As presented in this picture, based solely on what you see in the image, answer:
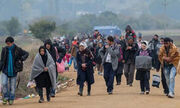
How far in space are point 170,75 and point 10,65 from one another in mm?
4322

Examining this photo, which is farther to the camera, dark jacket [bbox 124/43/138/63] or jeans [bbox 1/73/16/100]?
dark jacket [bbox 124/43/138/63]

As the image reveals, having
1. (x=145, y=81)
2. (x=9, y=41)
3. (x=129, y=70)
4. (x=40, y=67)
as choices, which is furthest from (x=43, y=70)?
(x=129, y=70)

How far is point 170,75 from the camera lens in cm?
1498

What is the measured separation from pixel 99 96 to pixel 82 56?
4.05ft

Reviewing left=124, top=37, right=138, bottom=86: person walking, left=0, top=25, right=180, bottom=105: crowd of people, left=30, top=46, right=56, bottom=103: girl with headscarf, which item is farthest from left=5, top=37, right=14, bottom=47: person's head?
left=124, top=37, right=138, bottom=86: person walking

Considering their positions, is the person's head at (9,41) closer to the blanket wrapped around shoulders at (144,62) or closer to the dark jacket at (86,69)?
Answer: the dark jacket at (86,69)

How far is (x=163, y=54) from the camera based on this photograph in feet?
49.5

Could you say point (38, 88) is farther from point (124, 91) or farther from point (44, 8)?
point (44, 8)

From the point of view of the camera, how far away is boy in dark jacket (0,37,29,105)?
13859 mm

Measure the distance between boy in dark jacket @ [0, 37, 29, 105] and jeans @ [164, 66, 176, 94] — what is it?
394 centimetres

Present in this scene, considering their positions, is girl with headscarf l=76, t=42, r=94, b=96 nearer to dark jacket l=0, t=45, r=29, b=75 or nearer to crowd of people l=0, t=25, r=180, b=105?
crowd of people l=0, t=25, r=180, b=105

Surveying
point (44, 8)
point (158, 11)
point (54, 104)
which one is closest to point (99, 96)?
point (54, 104)

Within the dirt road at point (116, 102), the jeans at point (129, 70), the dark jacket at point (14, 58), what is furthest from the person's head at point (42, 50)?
the jeans at point (129, 70)

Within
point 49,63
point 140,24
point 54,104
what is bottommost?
point 54,104
